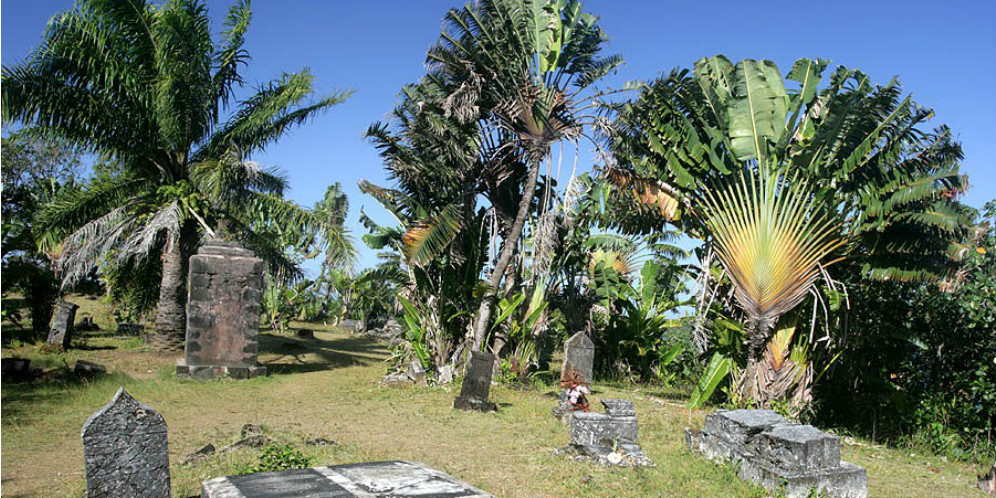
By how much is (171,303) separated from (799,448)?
12.8 m

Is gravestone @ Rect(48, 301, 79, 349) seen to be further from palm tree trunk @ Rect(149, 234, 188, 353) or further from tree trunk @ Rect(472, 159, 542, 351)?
tree trunk @ Rect(472, 159, 542, 351)

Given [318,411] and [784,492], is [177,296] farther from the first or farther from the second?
[784,492]

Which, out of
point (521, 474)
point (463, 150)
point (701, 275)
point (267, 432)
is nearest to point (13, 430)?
point (267, 432)

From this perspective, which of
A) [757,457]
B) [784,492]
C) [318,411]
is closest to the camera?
[784,492]

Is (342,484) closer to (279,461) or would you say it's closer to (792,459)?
(279,461)

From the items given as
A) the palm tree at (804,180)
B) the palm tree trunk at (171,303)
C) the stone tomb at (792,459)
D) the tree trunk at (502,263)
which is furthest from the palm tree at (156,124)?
the stone tomb at (792,459)

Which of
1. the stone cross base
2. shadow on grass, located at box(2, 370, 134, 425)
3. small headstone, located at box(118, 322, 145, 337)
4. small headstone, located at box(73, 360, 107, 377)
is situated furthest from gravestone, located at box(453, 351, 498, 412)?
small headstone, located at box(118, 322, 145, 337)

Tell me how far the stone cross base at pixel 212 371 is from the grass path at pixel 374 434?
38 cm

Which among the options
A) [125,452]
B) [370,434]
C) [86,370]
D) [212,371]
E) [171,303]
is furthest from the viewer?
[171,303]

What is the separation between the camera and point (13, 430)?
326 inches

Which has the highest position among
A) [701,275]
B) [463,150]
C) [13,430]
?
[463,150]

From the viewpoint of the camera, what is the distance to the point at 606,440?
8.00m

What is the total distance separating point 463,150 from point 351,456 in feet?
24.2

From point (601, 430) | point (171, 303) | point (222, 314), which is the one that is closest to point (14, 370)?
point (222, 314)
